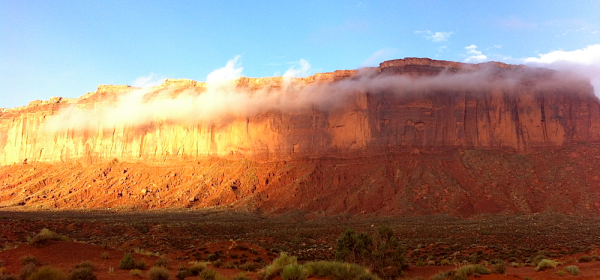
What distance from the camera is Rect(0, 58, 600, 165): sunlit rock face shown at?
70375 mm

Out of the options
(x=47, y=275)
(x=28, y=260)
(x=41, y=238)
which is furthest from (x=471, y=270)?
(x=41, y=238)

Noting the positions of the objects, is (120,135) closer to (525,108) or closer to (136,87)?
(136,87)

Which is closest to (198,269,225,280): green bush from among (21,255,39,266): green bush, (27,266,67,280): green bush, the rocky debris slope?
(27,266,67,280): green bush

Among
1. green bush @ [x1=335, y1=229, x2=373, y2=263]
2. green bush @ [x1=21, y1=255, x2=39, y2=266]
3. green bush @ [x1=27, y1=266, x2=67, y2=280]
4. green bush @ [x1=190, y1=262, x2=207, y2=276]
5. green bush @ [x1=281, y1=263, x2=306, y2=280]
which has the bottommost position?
green bush @ [x1=335, y1=229, x2=373, y2=263]

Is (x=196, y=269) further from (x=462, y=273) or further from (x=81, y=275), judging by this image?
(x=462, y=273)

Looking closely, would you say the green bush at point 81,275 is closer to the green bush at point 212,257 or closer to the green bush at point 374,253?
the green bush at point 212,257

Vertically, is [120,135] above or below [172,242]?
above

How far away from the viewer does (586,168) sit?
58688 millimetres

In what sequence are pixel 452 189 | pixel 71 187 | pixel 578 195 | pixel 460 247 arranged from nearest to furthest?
1. pixel 460 247
2. pixel 578 195
3. pixel 452 189
4. pixel 71 187

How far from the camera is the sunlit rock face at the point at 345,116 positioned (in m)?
70.4

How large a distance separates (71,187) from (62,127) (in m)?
22.3

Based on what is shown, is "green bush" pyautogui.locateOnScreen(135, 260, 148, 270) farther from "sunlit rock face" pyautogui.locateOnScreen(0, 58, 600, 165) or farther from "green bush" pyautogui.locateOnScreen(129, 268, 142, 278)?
"sunlit rock face" pyautogui.locateOnScreen(0, 58, 600, 165)

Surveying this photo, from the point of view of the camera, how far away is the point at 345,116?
76.2 metres

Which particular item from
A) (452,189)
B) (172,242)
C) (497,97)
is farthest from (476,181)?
(172,242)
